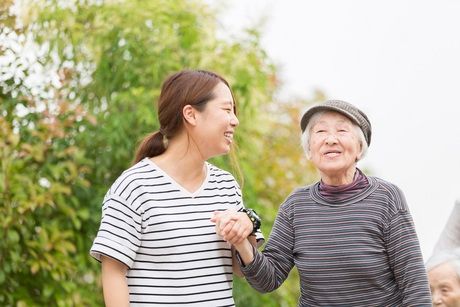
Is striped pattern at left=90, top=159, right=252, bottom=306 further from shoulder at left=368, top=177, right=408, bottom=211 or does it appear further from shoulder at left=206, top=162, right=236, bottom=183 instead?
shoulder at left=368, top=177, right=408, bottom=211

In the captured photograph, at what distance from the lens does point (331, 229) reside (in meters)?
2.59

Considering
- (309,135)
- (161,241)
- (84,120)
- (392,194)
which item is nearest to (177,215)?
(161,241)

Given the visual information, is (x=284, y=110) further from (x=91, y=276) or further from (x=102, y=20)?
(x=91, y=276)

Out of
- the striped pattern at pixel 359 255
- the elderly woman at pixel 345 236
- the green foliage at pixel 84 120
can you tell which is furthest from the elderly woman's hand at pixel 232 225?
the green foliage at pixel 84 120

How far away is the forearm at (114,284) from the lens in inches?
96.2

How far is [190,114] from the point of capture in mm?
2564

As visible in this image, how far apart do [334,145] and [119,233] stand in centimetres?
63

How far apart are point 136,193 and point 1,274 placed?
180cm

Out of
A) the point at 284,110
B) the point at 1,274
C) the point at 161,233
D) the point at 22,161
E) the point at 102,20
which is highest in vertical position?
the point at 284,110

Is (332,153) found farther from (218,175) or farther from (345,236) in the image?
(218,175)

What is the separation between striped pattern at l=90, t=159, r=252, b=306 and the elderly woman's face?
346 mm

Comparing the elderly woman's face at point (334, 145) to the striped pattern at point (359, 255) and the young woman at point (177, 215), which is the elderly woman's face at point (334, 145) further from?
the young woman at point (177, 215)

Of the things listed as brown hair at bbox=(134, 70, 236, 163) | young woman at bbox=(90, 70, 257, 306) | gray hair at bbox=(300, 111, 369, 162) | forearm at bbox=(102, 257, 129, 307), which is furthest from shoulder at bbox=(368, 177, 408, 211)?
forearm at bbox=(102, 257, 129, 307)

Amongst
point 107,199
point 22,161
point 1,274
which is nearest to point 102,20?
point 22,161
